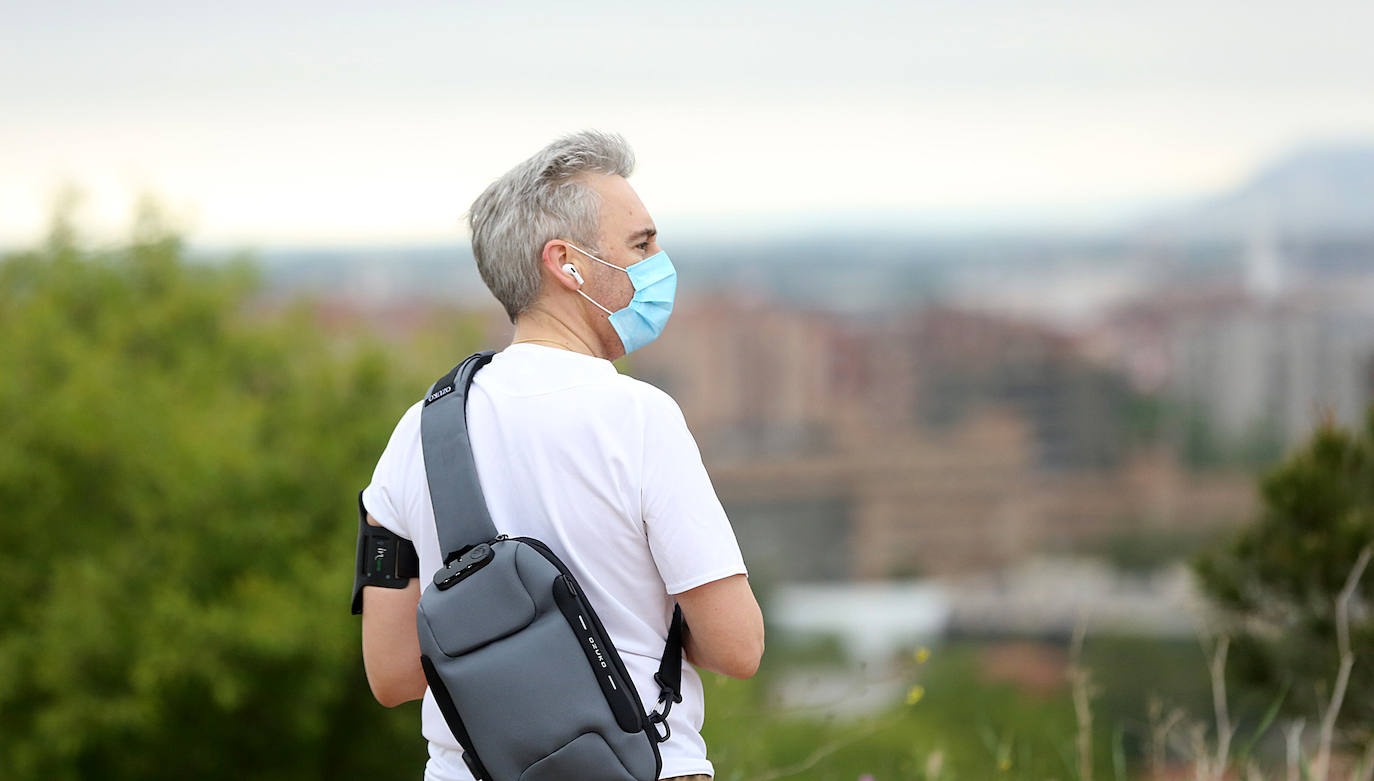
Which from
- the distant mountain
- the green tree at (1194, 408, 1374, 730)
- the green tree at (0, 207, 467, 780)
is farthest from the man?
the distant mountain

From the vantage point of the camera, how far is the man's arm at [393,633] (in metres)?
1.36

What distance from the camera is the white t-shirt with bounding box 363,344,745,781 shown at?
1.20 meters

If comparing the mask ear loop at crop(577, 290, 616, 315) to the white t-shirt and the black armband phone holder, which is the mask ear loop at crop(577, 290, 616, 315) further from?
the black armband phone holder

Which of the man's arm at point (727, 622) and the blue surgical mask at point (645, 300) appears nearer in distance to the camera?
the man's arm at point (727, 622)

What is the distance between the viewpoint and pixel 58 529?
10.2 meters

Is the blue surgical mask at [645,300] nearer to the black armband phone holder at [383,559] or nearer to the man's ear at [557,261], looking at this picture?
the man's ear at [557,261]

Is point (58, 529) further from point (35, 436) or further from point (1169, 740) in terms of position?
point (1169, 740)

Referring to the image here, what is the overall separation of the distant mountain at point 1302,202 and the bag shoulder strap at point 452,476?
65878mm

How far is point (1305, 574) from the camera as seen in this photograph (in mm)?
3393

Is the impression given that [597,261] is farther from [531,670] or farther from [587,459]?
[531,670]

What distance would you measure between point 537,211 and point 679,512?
1.12ft

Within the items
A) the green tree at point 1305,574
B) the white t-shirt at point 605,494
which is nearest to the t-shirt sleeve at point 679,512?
the white t-shirt at point 605,494


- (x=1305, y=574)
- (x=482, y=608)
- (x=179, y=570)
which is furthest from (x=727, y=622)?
(x=179, y=570)

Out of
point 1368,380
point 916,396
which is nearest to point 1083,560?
point 916,396
